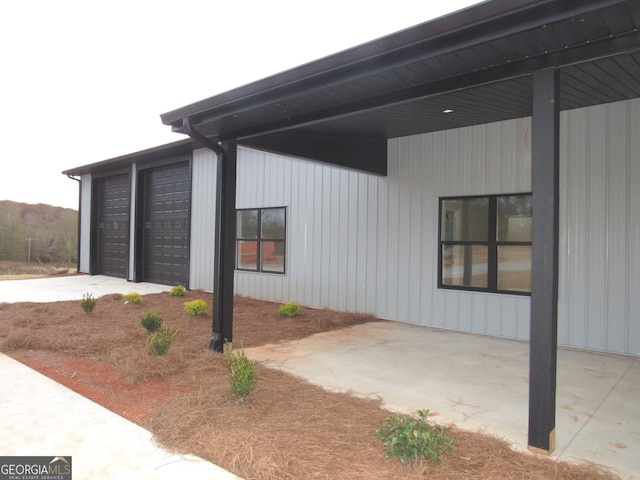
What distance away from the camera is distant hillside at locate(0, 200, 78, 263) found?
63.9 feet

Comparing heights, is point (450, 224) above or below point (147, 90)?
below

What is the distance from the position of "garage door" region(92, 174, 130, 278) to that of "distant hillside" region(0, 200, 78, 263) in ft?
19.5

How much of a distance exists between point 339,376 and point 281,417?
1.29 metres

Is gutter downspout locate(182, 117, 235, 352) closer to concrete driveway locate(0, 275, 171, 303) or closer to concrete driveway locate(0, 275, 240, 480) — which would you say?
concrete driveway locate(0, 275, 240, 480)

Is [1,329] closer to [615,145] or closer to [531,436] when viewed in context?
[531,436]

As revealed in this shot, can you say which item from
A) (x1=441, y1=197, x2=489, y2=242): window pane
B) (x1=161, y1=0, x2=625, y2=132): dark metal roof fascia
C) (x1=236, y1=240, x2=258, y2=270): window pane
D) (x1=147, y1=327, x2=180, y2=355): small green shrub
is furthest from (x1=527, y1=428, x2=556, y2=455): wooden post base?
(x1=236, y1=240, x2=258, y2=270): window pane

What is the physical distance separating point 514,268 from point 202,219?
8166 mm

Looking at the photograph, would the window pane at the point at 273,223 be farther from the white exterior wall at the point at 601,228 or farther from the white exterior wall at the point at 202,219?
the white exterior wall at the point at 601,228

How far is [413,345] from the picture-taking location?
5707mm

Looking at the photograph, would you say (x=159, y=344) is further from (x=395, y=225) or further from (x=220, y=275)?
(x=395, y=225)

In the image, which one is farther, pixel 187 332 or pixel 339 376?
pixel 187 332

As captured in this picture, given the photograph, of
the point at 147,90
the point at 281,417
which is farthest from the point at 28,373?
the point at 147,90

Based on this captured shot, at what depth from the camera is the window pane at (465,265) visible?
21.1 feet

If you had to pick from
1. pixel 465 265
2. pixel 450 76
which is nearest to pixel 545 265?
pixel 450 76
